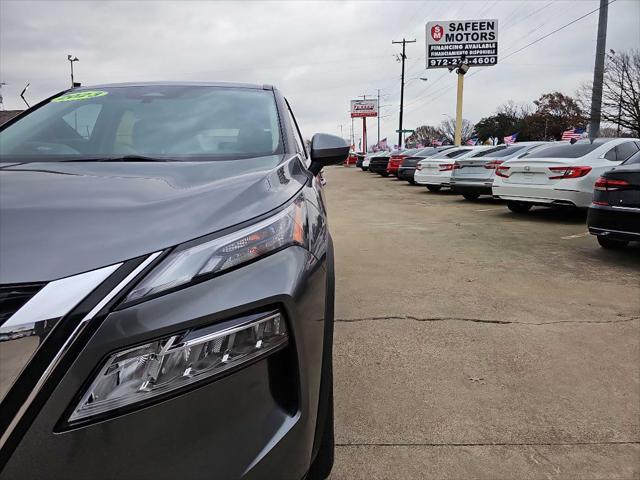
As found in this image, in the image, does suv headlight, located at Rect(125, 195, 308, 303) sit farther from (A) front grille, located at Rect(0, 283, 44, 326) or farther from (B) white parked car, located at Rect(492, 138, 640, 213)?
(B) white parked car, located at Rect(492, 138, 640, 213)

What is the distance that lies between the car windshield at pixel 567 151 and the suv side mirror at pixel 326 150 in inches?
284

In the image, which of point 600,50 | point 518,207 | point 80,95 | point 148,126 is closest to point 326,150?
point 148,126

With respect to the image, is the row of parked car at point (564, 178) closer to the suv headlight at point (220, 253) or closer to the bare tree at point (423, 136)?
the suv headlight at point (220, 253)

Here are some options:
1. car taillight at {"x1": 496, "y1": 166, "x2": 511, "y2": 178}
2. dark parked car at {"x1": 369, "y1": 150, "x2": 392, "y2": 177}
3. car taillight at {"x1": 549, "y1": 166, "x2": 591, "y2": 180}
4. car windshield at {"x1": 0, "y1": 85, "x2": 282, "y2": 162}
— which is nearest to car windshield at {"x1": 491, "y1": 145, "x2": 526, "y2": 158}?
car taillight at {"x1": 496, "y1": 166, "x2": 511, "y2": 178}

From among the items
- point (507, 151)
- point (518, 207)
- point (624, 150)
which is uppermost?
point (507, 151)

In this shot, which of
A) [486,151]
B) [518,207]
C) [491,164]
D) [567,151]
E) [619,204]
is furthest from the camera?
[486,151]

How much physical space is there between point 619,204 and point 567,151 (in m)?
3.85

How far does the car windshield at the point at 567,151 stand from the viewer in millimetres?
8578

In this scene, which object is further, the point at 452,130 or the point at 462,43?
the point at 452,130

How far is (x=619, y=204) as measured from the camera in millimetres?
5305

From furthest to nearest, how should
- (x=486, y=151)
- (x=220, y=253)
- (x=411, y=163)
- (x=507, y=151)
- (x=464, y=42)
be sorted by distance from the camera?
1. (x=464, y=42)
2. (x=411, y=163)
3. (x=486, y=151)
4. (x=507, y=151)
5. (x=220, y=253)

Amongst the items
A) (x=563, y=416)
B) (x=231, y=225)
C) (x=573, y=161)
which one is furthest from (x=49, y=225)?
(x=573, y=161)

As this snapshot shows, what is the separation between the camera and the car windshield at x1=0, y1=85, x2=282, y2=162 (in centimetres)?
221

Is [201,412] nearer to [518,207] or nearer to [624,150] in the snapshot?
[624,150]
